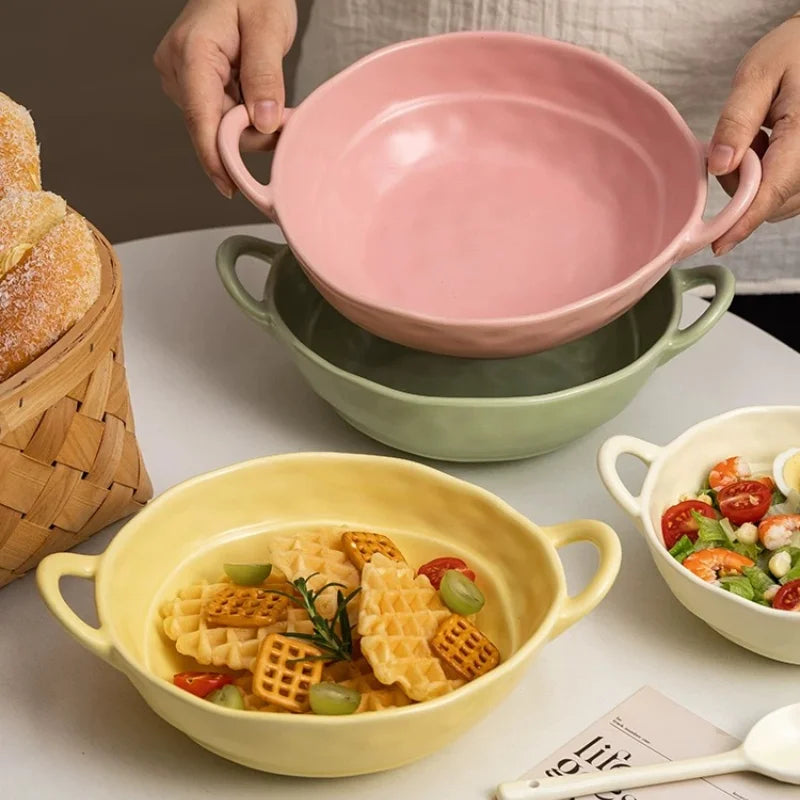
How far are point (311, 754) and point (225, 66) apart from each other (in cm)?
68

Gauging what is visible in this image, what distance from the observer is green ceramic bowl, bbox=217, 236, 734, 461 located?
1.02 m

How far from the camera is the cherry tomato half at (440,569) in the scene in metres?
0.91

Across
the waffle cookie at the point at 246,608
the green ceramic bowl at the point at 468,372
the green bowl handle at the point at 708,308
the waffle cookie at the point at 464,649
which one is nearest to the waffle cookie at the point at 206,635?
the waffle cookie at the point at 246,608

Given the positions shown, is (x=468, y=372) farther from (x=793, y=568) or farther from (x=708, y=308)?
(x=793, y=568)

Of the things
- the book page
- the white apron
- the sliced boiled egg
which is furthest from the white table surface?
the white apron

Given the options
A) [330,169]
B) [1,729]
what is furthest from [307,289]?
[1,729]

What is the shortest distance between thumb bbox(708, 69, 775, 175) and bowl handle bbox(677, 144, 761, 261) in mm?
13

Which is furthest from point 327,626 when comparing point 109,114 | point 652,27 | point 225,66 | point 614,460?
point 109,114

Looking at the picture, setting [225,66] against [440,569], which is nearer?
[440,569]

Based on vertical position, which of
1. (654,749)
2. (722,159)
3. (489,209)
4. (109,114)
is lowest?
(109,114)

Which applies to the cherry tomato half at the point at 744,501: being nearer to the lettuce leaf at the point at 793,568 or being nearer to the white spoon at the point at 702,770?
the lettuce leaf at the point at 793,568

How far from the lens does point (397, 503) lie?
3.16ft

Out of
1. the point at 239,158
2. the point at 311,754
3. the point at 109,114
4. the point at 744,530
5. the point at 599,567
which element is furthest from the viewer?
the point at 109,114

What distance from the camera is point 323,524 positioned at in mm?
963
